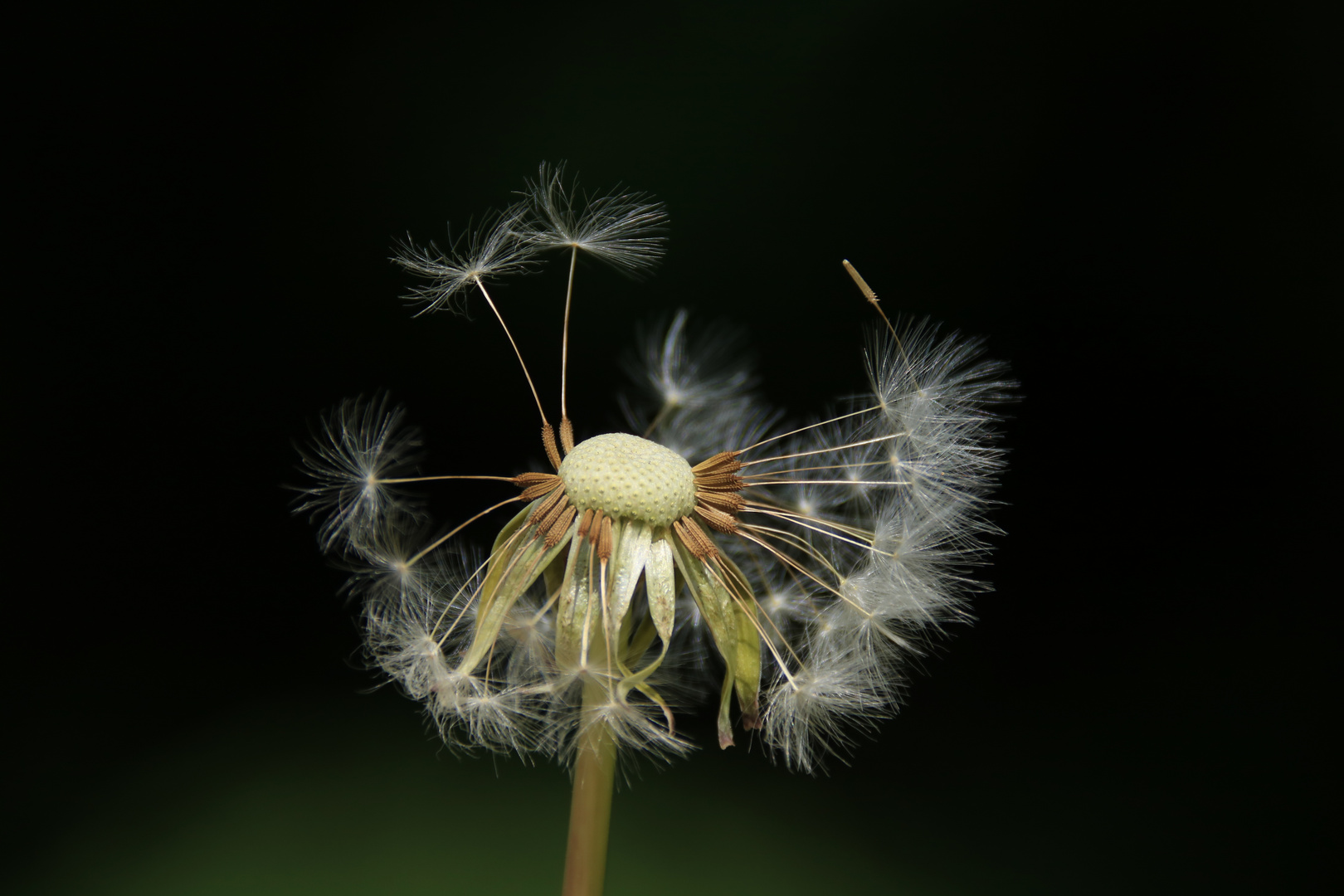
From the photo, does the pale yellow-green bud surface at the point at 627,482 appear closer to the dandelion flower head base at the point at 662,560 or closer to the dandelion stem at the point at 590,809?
the dandelion flower head base at the point at 662,560

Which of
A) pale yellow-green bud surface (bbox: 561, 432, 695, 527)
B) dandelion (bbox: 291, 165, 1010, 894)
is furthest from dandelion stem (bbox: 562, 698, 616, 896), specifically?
pale yellow-green bud surface (bbox: 561, 432, 695, 527)

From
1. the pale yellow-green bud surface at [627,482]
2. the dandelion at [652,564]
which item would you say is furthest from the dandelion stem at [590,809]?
the pale yellow-green bud surface at [627,482]

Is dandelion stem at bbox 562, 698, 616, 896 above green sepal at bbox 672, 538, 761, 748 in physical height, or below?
below

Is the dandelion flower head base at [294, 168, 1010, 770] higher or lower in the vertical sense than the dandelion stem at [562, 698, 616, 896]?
higher

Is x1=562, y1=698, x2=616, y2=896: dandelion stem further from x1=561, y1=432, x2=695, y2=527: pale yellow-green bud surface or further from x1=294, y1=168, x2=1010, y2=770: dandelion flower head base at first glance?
x1=561, y1=432, x2=695, y2=527: pale yellow-green bud surface

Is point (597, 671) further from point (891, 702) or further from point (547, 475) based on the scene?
point (891, 702)

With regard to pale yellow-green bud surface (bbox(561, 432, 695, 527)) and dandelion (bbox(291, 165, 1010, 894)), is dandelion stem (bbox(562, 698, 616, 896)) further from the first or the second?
pale yellow-green bud surface (bbox(561, 432, 695, 527))

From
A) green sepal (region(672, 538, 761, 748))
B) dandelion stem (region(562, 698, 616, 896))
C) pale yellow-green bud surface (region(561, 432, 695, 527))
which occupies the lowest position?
dandelion stem (region(562, 698, 616, 896))
